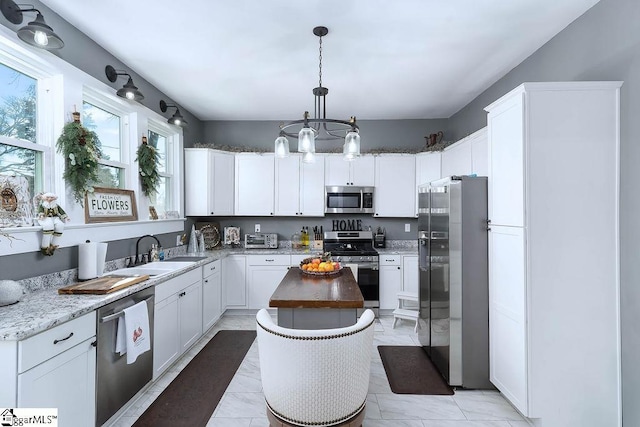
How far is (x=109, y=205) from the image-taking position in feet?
9.34

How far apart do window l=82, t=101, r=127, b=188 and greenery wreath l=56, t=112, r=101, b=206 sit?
29cm

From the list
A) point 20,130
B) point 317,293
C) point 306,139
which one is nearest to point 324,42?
point 306,139

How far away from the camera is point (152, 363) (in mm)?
2549

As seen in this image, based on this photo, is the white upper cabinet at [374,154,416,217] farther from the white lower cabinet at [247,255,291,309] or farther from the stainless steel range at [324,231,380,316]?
the white lower cabinet at [247,255,291,309]

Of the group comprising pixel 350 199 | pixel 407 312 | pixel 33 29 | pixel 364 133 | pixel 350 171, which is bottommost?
pixel 407 312

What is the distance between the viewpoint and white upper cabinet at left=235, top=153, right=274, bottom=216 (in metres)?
4.63

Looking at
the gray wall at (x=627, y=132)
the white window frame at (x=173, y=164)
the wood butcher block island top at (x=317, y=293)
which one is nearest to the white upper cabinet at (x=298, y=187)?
the white window frame at (x=173, y=164)

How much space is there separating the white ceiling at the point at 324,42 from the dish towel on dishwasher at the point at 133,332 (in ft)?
6.91

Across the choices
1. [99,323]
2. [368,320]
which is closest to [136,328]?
[99,323]

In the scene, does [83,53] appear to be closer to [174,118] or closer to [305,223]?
[174,118]

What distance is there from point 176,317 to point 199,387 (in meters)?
0.65

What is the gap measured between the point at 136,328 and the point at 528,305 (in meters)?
2.63

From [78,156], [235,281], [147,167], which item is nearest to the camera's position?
[78,156]

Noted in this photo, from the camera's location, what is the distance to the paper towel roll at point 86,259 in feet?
7.82
